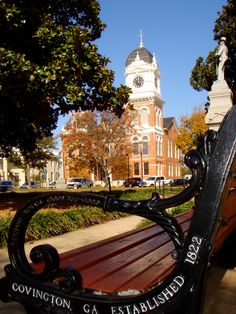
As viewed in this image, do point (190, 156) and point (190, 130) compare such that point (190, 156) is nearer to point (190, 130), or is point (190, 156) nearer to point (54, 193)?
point (54, 193)

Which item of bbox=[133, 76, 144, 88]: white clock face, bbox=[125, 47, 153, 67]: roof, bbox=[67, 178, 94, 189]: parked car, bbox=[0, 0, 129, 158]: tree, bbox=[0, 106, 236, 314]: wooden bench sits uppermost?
bbox=[125, 47, 153, 67]: roof

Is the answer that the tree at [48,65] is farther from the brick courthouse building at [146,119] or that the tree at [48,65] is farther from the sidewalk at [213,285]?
the brick courthouse building at [146,119]

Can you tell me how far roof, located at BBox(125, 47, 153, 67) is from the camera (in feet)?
240

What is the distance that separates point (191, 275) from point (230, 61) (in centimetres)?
2487

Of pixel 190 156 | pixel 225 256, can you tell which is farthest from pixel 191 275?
pixel 225 256

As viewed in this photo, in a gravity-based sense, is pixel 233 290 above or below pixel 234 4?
below

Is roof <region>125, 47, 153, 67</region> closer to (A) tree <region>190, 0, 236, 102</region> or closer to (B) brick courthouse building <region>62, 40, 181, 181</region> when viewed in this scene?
(B) brick courthouse building <region>62, 40, 181, 181</region>

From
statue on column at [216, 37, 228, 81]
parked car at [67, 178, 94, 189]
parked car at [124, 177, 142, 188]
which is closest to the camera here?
statue on column at [216, 37, 228, 81]

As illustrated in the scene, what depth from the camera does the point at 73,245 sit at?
7.57 meters

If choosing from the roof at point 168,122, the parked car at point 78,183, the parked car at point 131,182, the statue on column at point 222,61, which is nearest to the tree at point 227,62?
the statue on column at point 222,61

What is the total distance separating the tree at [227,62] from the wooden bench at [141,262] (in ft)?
76.2

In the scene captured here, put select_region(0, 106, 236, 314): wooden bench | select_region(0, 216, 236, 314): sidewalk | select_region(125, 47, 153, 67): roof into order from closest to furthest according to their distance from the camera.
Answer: select_region(0, 106, 236, 314): wooden bench < select_region(0, 216, 236, 314): sidewalk < select_region(125, 47, 153, 67): roof

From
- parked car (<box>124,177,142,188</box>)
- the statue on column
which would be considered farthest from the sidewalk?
parked car (<box>124,177,142,188</box>)

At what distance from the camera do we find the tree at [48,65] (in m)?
10.2
